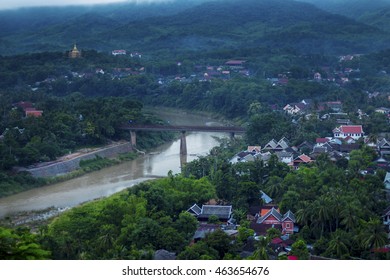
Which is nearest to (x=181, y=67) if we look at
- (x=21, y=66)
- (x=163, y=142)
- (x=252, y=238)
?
(x=21, y=66)

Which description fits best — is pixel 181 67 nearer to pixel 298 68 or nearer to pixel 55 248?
pixel 298 68

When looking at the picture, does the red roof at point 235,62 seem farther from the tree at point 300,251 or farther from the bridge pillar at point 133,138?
the tree at point 300,251

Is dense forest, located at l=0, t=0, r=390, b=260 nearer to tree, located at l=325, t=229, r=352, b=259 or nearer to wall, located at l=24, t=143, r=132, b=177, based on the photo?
tree, located at l=325, t=229, r=352, b=259

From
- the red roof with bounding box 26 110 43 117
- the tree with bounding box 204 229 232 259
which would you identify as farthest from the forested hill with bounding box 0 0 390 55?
the tree with bounding box 204 229 232 259

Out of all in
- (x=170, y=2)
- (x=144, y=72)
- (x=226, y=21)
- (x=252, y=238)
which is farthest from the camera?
(x=170, y=2)

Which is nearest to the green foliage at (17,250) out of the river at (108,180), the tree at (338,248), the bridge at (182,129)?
the tree at (338,248)

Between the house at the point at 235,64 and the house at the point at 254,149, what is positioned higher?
the house at the point at 235,64
